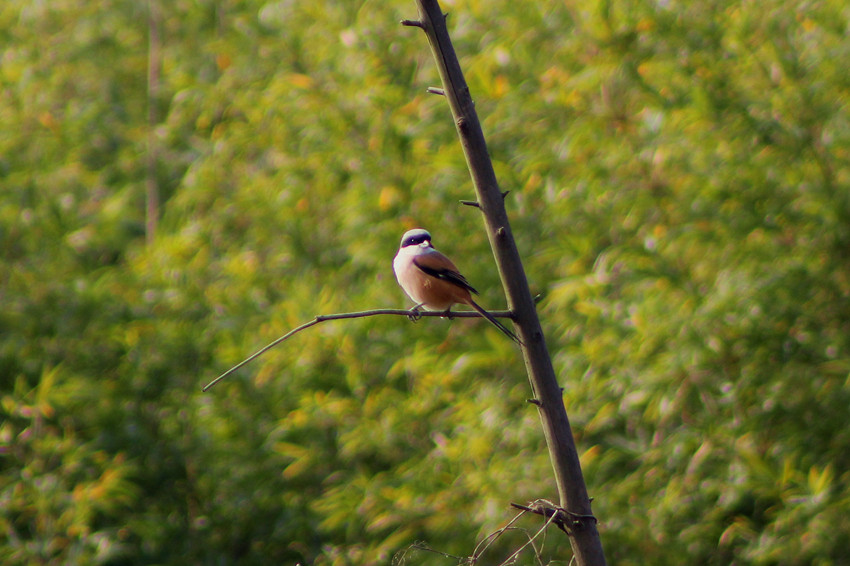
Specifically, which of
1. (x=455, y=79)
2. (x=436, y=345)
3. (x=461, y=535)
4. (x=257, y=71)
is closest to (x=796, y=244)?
(x=436, y=345)

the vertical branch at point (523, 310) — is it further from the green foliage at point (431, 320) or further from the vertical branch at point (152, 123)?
the vertical branch at point (152, 123)

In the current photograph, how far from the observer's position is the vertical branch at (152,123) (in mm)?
6348

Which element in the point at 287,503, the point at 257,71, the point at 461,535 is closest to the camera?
the point at 461,535

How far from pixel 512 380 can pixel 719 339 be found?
1.14 meters

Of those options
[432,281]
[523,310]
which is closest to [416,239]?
[432,281]

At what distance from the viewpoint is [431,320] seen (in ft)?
15.1

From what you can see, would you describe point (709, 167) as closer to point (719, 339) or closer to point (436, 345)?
point (719, 339)

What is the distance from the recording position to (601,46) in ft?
13.5

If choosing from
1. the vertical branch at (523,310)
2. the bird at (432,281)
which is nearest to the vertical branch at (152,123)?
the bird at (432,281)

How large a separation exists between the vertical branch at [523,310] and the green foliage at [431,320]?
2332mm

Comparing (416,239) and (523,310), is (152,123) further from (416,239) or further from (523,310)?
(523,310)

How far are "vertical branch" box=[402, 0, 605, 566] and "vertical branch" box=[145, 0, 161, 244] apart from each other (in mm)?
4702

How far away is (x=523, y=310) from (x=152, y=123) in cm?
567

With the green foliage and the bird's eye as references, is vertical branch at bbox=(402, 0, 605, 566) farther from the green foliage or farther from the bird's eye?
the green foliage
